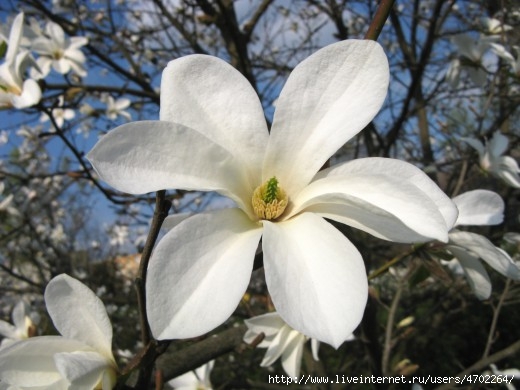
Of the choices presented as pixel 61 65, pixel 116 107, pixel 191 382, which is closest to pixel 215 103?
pixel 191 382

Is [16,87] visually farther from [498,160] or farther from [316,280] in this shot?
[498,160]

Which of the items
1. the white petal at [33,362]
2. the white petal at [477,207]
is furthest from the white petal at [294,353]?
the white petal at [33,362]

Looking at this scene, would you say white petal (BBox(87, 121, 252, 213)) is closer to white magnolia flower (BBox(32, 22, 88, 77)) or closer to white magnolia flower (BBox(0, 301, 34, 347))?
white magnolia flower (BBox(0, 301, 34, 347))

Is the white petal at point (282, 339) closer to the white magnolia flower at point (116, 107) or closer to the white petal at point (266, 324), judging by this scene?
the white petal at point (266, 324)

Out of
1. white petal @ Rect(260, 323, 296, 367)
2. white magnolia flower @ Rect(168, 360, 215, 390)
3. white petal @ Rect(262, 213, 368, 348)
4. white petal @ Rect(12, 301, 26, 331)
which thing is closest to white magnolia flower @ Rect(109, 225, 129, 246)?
white magnolia flower @ Rect(168, 360, 215, 390)

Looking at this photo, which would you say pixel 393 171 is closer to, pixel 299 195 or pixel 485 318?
pixel 299 195

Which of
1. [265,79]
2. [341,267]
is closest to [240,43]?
[265,79]
